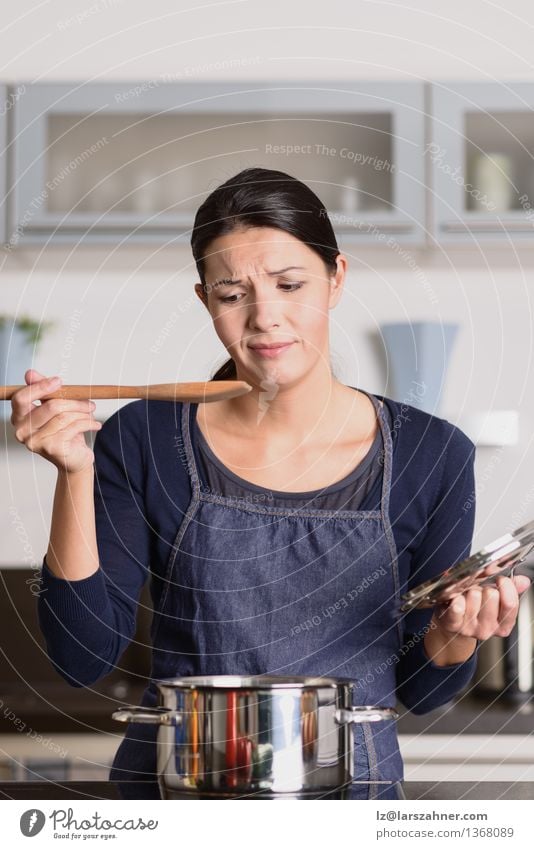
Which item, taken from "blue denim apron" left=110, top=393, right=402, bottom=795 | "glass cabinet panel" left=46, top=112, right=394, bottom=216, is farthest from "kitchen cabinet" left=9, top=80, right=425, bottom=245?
"blue denim apron" left=110, top=393, right=402, bottom=795

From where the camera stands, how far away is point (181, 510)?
980 millimetres

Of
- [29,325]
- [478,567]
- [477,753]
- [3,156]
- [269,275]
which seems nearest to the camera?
[478,567]

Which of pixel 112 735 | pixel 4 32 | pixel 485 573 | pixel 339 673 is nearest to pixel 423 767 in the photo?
pixel 112 735

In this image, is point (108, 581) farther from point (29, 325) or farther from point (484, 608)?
point (29, 325)

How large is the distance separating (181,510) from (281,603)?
0.12m

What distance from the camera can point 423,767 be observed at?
1.65 meters

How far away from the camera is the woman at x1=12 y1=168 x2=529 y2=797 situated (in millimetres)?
930

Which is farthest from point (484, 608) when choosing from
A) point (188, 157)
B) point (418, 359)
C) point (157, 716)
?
point (188, 157)

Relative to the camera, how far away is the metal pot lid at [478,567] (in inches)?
24.7

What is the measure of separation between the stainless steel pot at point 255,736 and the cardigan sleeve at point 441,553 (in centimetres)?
27

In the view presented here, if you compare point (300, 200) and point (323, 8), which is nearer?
point (300, 200)

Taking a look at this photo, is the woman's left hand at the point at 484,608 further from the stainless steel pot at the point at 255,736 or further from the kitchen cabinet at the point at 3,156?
the kitchen cabinet at the point at 3,156

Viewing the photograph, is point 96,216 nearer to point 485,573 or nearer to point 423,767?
point 423,767
